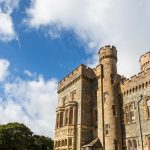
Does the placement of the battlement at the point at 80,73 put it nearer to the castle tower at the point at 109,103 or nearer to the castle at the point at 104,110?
the castle at the point at 104,110

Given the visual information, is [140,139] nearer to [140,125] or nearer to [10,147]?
[140,125]

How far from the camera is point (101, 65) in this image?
104 feet

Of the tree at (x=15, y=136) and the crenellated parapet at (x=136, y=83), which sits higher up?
the crenellated parapet at (x=136, y=83)

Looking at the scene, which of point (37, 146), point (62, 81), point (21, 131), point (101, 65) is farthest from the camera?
point (37, 146)

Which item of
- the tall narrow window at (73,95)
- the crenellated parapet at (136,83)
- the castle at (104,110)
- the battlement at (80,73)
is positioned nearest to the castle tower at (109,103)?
the castle at (104,110)

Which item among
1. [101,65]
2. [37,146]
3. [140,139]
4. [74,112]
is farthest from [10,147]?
[140,139]

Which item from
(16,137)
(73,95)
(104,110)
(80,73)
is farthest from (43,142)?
(104,110)

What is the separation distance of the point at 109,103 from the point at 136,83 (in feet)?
13.2

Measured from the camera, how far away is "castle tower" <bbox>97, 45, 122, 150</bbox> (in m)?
26.8

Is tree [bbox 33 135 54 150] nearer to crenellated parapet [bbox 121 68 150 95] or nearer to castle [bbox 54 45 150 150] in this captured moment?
castle [bbox 54 45 150 150]

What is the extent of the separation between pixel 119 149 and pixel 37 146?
41.4 metres

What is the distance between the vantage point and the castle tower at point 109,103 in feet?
87.8

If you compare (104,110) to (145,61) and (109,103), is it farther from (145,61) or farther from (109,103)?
(145,61)

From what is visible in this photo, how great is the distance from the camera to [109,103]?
93.6ft
